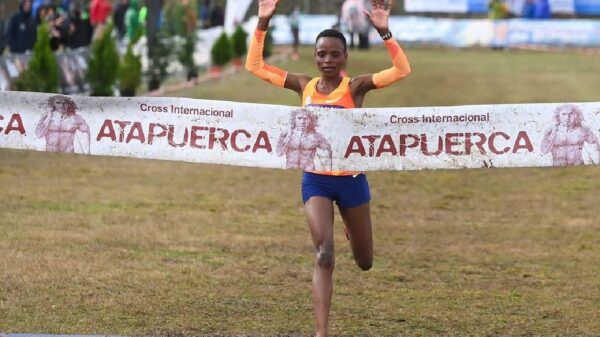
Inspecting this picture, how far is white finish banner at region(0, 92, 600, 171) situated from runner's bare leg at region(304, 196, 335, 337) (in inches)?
11.1

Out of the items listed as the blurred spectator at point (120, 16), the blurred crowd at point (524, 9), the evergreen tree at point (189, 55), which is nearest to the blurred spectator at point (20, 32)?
the evergreen tree at point (189, 55)

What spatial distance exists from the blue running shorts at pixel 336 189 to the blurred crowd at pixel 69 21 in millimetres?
16734

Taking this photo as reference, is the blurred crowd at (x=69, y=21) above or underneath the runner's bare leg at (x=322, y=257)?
above

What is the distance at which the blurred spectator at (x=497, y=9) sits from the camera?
177ft

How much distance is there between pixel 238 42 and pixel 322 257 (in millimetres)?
32601

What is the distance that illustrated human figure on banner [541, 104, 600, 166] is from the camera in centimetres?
855

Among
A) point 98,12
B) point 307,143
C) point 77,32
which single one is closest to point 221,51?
point 98,12

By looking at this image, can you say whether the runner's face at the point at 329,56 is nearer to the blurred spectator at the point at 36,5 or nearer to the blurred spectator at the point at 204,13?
the blurred spectator at the point at 36,5

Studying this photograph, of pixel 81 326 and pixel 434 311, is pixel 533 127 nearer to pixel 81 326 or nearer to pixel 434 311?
pixel 434 311

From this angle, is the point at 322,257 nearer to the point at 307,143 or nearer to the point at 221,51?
the point at 307,143

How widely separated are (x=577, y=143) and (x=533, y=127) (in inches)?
11.5

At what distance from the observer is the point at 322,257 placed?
820 centimetres

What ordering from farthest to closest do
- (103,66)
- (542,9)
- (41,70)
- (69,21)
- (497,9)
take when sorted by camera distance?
(542,9) < (497,9) < (69,21) < (103,66) < (41,70)

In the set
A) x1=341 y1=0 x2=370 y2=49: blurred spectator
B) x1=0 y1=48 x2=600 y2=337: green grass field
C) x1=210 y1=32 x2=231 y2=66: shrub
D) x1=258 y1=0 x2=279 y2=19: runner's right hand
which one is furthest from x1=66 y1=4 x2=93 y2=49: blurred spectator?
x1=258 y1=0 x2=279 y2=19: runner's right hand
